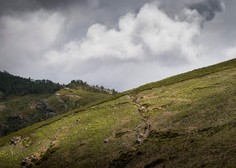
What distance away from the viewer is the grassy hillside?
180 ft

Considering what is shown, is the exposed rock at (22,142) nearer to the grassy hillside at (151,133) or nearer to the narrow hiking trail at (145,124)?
the grassy hillside at (151,133)

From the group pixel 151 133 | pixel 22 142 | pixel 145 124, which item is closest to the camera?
pixel 151 133

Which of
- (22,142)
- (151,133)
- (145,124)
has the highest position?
(22,142)

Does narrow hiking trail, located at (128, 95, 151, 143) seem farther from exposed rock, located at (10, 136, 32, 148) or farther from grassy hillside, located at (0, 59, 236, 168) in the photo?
exposed rock, located at (10, 136, 32, 148)

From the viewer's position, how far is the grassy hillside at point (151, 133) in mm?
54969

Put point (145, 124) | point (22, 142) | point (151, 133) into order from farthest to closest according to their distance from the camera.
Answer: point (22, 142) → point (145, 124) → point (151, 133)

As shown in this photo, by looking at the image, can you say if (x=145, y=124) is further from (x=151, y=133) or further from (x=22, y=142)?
(x=22, y=142)

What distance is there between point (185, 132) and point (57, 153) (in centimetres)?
2975

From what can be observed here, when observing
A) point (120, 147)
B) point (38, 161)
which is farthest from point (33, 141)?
point (120, 147)

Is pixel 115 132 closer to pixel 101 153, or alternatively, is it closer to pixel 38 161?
pixel 101 153

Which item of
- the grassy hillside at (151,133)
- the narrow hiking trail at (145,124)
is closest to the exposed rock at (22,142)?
the grassy hillside at (151,133)

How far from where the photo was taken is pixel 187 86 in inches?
3991

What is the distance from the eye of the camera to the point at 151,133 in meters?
70.2

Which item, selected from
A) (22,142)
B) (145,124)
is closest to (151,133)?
(145,124)
